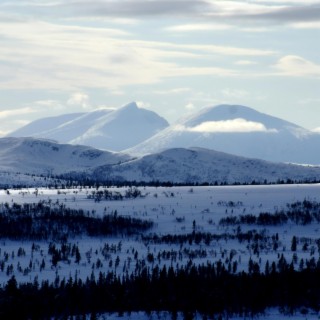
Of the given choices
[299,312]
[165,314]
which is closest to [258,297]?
[299,312]

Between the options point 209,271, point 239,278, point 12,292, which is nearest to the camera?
point 12,292

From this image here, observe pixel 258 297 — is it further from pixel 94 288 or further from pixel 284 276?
pixel 94 288

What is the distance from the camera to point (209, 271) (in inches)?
6786

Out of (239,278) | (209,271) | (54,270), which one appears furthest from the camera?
(54,270)

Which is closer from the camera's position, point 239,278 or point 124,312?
point 124,312

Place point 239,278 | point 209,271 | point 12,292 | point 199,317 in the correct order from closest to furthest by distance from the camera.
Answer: point 199,317 < point 12,292 < point 239,278 < point 209,271

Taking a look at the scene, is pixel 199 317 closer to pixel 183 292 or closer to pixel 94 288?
pixel 183 292

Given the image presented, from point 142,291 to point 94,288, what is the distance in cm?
821

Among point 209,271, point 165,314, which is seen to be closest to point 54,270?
point 209,271

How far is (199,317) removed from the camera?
134750 mm

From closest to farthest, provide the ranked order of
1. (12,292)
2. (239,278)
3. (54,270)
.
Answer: (12,292)
(239,278)
(54,270)

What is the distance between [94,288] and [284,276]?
34595 mm

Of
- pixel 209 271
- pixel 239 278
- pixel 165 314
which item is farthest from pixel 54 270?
pixel 165 314

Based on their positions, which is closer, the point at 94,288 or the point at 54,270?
the point at 94,288
